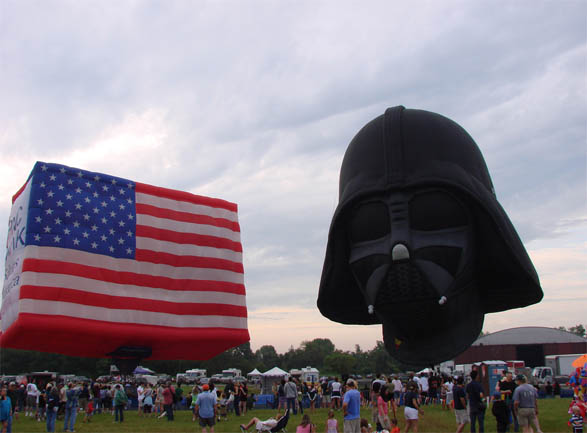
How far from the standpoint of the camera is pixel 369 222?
320 cm

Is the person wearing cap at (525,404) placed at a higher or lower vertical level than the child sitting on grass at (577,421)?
higher

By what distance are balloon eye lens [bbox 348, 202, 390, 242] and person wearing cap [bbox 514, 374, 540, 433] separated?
6834 mm

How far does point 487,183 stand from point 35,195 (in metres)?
10.7

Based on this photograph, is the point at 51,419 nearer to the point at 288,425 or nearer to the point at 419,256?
the point at 288,425

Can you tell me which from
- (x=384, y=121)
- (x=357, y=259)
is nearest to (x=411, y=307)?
(x=357, y=259)

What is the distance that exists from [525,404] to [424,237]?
6.98 m

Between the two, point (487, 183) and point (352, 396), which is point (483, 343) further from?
point (487, 183)

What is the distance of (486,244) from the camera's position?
315 centimetres

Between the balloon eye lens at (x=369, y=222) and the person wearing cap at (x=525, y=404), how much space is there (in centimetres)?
683

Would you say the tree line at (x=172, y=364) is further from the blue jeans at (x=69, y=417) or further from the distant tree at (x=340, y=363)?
the blue jeans at (x=69, y=417)

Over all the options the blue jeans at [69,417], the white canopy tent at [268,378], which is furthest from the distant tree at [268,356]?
the blue jeans at [69,417]

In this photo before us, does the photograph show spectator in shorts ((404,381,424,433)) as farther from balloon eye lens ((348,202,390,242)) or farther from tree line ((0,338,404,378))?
tree line ((0,338,404,378))

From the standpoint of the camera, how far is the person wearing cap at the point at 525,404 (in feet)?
28.8

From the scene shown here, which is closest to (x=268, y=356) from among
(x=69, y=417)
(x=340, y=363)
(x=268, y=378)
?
(x=340, y=363)
